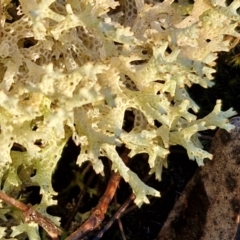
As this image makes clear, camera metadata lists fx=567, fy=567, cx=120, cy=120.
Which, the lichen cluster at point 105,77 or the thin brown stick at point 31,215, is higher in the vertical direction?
the lichen cluster at point 105,77

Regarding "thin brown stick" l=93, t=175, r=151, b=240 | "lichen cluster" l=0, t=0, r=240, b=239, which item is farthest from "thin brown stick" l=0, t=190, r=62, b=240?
"thin brown stick" l=93, t=175, r=151, b=240

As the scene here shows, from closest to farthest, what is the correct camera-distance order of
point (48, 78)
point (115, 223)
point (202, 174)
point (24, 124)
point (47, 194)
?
point (48, 78) → point (24, 124) → point (47, 194) → point (202, 174) → point (115, 223)

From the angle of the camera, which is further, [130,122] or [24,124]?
[130,122]

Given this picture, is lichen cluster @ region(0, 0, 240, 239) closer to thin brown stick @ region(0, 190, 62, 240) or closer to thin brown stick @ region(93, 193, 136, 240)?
thin brown stick @ region(0, 190, 62, 240)

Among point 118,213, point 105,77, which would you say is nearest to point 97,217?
point 118,213

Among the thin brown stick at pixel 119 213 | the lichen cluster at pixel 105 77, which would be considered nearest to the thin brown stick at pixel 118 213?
the thin brown stick at pixel 119 213

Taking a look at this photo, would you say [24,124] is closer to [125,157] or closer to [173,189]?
[125,157]

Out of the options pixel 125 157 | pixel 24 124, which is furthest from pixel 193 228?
pixel 24 124

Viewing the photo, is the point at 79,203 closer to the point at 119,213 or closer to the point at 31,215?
the point at 119,213

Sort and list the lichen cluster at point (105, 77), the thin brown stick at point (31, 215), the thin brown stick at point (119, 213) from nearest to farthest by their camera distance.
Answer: the lichen cluster at point (105, 77) → the thin brown stick at point (31, 215) → the thin brown stick at point (119, 213)

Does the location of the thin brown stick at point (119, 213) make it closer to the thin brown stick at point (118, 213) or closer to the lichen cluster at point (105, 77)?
the thin brown stick at point (118, 213)
